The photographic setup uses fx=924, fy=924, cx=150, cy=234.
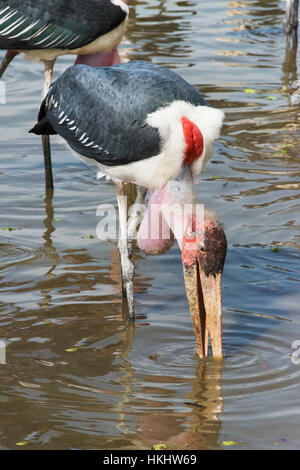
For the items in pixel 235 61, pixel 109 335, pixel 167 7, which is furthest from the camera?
pixel 167 7

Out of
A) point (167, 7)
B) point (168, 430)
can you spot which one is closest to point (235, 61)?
point (167, 7)

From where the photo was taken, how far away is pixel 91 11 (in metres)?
7.18

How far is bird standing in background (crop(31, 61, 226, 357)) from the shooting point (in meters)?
5.20

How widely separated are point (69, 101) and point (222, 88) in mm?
5009

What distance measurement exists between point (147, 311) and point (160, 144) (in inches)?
49.0

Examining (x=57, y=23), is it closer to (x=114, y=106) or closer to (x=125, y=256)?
(x=114, y=106)

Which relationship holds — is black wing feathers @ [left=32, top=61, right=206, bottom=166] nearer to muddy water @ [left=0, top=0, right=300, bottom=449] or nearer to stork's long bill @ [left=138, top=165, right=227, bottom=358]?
stork's long bill @ [left=138, top=165, right=227, bottom=358]

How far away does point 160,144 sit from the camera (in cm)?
531

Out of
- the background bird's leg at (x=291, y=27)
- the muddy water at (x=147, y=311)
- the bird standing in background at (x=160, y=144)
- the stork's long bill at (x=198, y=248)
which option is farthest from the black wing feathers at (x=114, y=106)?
the background bird's leg at (x=291, y=27)

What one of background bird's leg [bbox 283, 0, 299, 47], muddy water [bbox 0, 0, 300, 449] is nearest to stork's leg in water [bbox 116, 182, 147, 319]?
muddy water [bbox 0, 0, 300, 449]

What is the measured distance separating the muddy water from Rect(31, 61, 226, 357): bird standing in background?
307 mm

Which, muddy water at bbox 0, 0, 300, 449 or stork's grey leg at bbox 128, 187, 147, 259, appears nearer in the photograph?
muddy water at bbox 0, 0, 300, 449

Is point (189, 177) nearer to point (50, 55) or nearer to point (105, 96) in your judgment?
point (105, 96)

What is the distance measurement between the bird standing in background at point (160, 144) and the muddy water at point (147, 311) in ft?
1.01
